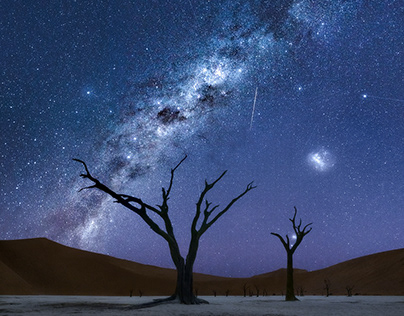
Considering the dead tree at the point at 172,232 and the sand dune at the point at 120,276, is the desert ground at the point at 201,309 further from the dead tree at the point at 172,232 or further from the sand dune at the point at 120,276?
the sand dune at the point at 120,276

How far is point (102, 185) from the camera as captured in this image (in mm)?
23250

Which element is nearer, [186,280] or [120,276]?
[186,280]

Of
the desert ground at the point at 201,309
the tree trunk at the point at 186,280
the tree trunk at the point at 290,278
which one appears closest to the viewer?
the desert ground at the point at 201,309

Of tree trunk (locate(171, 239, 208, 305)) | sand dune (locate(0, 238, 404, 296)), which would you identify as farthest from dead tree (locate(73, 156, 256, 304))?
sand dune (locate(0, 238, 404, 296))

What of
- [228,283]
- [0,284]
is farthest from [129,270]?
[0,284]

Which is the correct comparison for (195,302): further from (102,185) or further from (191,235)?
(102,185)

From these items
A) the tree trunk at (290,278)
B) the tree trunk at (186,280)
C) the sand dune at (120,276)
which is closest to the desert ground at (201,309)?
the tree trunk at (186,280)

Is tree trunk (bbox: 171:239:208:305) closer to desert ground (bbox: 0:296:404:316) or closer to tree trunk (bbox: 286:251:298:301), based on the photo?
desert ground (bbox: 0:296:404:316)

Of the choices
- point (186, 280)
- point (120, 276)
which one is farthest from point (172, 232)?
point (120, 276)

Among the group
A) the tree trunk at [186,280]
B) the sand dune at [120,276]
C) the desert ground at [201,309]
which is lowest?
the desert ground at [201,309]

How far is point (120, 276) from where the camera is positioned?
3310 inches

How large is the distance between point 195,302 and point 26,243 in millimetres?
74048

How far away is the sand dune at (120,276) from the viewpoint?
229 ft

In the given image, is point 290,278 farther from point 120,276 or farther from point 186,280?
point 120,276
